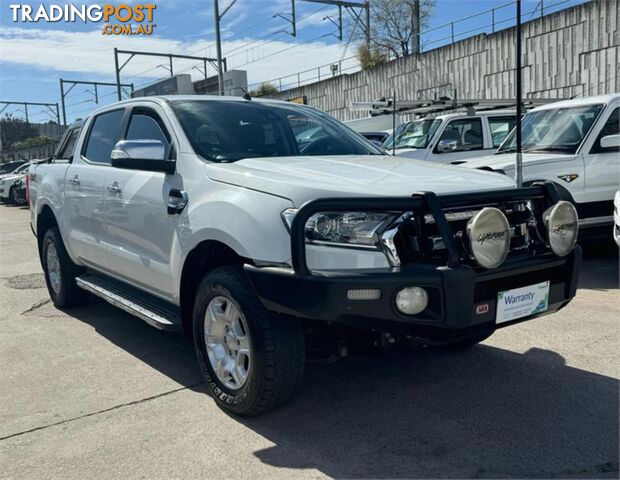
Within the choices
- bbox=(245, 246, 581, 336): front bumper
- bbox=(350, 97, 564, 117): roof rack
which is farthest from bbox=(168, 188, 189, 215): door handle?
bbox=(350, 97, 564, 117): roof rack

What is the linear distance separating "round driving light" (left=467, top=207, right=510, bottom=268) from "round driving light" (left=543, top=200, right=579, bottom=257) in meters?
0.43

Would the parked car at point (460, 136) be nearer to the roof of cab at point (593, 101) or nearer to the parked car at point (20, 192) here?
the roof of cab at point (593, 101)

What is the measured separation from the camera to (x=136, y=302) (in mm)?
4246

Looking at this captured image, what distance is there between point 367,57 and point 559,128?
884 inches

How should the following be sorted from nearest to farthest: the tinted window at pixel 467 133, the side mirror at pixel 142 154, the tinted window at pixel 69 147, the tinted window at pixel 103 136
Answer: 1. the side mirror at pixel 142 154
2. the tinted window at pixel 103 136
3. the tinted window at pixel 69 147
4. the tinted window at pixel 467 133

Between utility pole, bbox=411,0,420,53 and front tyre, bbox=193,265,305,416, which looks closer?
front tyre, bbox=193,265,305,416

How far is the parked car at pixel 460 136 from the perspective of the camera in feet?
35.1

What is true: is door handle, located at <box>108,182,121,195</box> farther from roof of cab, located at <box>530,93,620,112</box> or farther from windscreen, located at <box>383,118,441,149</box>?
windscreen, located at <box>383,118,441,149</box>

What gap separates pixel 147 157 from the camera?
3820 millimetres

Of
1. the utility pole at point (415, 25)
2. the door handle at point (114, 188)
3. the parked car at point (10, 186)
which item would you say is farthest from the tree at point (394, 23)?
the door handle at point (114, 188)

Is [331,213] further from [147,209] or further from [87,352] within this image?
[87,352]

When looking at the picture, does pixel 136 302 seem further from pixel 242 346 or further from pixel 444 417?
pixel 444 417

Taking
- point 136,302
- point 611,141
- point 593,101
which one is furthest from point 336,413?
point 593,101

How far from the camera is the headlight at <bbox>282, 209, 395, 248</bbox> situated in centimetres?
285
